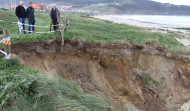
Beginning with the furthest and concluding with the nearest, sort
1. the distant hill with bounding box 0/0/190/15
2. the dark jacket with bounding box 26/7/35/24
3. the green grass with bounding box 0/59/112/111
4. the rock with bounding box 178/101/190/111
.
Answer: the distant hill with bounding box 0/0/190/15, the rock with bounding box 178/101/190/111, the dark jacket with bounding box 26/7/35/24, the green grass with bounding box 0/59/112/111

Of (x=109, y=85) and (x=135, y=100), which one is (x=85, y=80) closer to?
(x=109, y=85)

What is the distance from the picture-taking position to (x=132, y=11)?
12206 cm

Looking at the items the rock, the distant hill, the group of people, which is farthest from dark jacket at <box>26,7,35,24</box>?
the distant hill

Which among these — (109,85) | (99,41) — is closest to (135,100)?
(109,85)

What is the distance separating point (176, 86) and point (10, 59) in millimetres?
9520

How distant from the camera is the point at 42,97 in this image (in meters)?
3.77

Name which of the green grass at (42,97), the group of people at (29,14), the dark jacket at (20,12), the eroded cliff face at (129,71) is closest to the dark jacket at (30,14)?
the group of people at (29,14)

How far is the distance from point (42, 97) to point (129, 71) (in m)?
6.46

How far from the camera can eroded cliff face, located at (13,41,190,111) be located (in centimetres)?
859

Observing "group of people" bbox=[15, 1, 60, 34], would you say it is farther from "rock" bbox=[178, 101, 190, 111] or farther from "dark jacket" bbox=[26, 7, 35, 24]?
"rock" bbox=[178, 101, 190, 111]

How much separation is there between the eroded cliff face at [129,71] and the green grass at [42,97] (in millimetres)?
4162

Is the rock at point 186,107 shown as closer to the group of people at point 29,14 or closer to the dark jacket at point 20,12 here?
the group of people at point 29,14

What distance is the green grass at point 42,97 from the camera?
11.4 ft

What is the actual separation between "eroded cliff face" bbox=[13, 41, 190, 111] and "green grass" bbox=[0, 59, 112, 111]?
13.7ft
